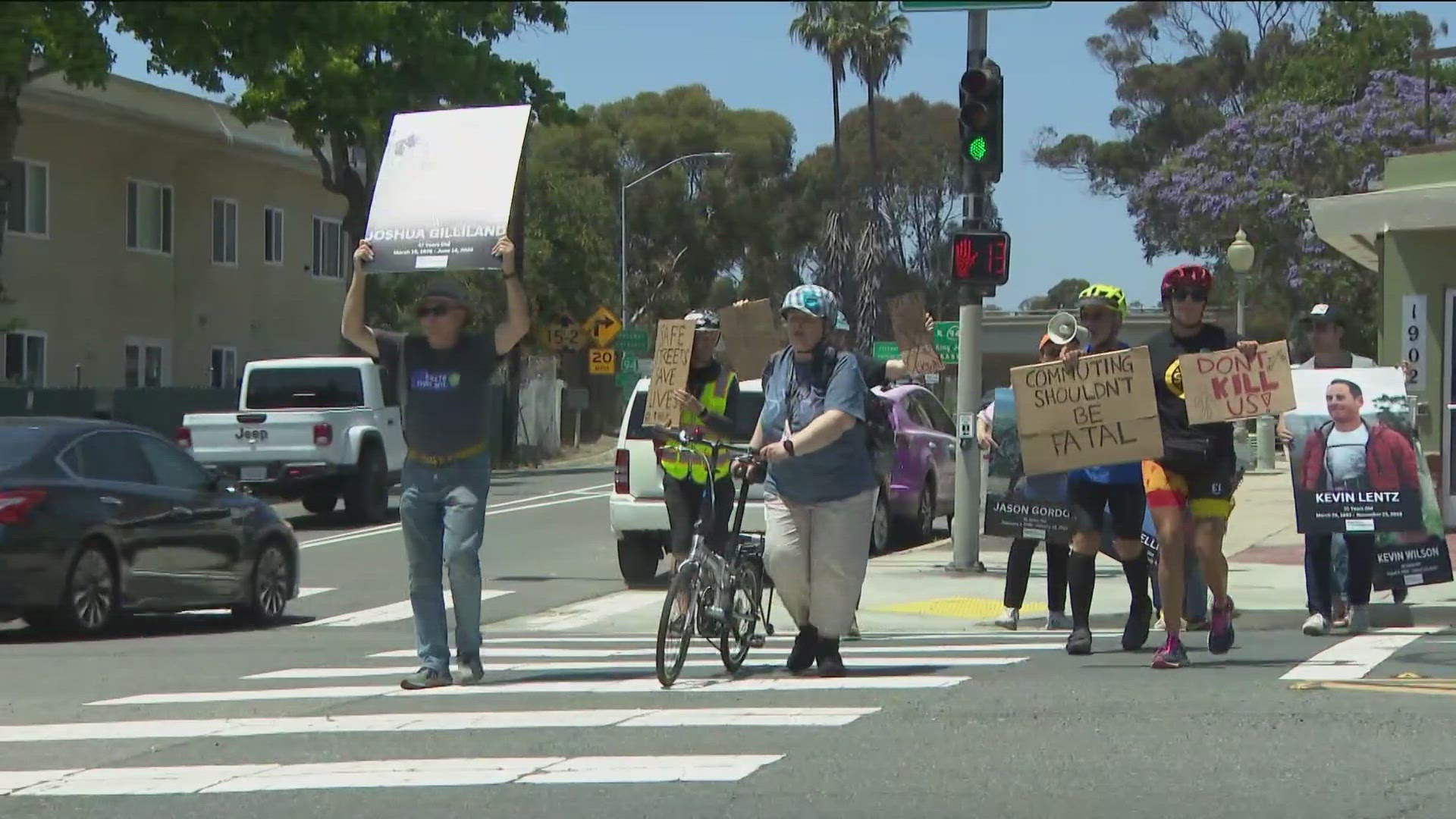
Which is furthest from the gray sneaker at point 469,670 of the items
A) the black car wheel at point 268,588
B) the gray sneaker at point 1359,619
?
the gray sneaker at point 1359,619

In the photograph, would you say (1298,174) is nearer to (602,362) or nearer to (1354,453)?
(602,362)

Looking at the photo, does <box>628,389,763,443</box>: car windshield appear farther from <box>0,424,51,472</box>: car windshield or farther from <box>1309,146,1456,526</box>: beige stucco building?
<box>1309,146,1456,526</box>: beige stucco building

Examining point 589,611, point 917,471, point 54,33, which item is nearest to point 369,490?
point 917,471

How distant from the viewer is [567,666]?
1093cm

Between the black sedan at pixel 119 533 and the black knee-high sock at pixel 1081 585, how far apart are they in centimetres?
631

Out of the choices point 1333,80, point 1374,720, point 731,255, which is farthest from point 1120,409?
point 731,255

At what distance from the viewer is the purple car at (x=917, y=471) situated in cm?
1934

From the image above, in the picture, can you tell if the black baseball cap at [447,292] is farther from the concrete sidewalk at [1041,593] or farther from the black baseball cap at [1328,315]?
the black baseball cap at [1328,315]

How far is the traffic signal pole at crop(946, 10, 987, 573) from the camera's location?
15367mm

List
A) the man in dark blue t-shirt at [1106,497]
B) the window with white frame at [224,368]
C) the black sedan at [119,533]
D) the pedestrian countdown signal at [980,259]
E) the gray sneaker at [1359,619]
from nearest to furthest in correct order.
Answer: the man in dark blue t-shirt at [1106,497], the gray sneaker at [1359,619], the black sedan at [119,533], the pedestrian countdown signal at [980,259], the window with white frame at [224,368]

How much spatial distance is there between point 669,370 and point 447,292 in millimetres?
2808

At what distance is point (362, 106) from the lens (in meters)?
34.4

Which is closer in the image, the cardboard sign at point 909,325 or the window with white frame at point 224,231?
the cardboard sign at point 909,325

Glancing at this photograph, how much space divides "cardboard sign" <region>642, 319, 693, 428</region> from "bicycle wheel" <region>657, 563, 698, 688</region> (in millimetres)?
2262
